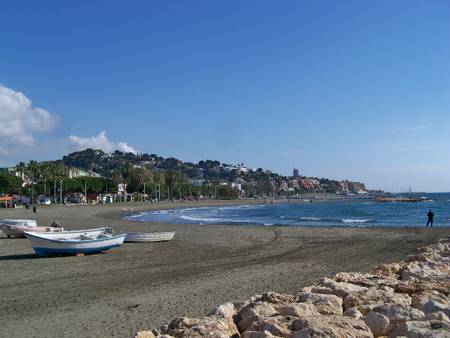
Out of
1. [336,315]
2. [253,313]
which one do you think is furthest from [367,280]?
[253,313]

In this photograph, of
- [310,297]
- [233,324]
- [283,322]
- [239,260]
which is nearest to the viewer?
[283,322]

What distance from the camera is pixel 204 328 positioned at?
5.52 meters

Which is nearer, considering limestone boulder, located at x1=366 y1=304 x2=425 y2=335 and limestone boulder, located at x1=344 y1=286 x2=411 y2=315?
limestone boulder, located at x1=366 y1=304 x2=425 y2=335

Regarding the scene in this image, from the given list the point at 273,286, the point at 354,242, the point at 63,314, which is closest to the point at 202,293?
the point at 273,286

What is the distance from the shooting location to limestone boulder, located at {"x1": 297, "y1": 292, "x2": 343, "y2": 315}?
6547 millimetres

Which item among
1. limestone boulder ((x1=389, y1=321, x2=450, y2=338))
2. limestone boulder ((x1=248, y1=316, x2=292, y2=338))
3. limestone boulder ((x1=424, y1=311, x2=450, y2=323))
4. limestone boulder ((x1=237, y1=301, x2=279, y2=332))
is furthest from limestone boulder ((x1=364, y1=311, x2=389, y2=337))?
limestone boulder ((x1=237, y1=301, x2=279, y2=332))

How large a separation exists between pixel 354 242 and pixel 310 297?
21.5 meters

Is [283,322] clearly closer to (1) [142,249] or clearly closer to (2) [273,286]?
(2) [273,286]

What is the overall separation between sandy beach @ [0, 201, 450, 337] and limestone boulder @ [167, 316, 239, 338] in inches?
118

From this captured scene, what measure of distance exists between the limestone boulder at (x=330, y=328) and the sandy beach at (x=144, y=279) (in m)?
4.16

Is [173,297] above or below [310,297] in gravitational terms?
below

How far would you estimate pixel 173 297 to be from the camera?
11.6 metres

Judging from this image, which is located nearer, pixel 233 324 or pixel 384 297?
pixel 233 324

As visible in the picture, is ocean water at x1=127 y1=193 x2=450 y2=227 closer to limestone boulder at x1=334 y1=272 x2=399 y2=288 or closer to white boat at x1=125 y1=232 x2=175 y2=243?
white boat at x1=125 y1=232 x2=175 y2=243
